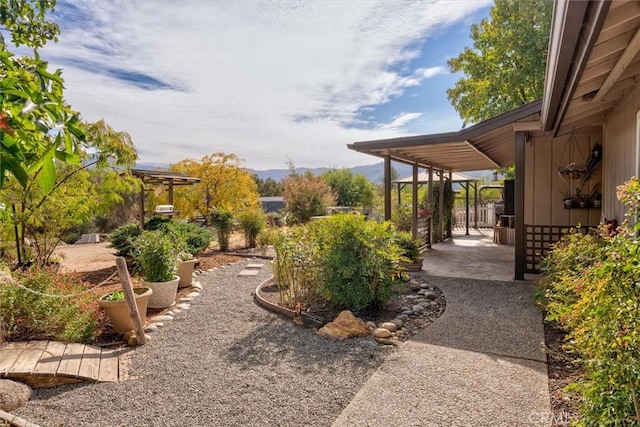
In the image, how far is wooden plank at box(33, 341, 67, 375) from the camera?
287 cm

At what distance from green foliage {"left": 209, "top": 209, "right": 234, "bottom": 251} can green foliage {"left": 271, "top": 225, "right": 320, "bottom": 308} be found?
214 inches

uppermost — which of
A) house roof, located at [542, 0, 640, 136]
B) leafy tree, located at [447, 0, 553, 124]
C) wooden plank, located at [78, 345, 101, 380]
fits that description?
leafy tree, located at [447, 0, 553, 124]

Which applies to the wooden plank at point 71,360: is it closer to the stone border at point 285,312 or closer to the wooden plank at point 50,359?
the wooden plank at point 50,359

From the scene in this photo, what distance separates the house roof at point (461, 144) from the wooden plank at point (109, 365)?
215 inches

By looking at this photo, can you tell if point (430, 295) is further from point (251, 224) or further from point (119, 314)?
point (251, 224)

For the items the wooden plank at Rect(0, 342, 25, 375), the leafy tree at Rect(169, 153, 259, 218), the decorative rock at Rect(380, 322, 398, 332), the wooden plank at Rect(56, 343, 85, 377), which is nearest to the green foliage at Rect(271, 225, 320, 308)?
the decorative rock at Rect(380, 322, 398, 332)

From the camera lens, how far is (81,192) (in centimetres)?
588

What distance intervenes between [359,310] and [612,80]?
360 cm

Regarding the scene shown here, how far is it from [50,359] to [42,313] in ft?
2.25

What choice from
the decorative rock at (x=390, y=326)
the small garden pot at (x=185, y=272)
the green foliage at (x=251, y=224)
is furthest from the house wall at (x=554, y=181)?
the green foliage at (x=251, y=224)

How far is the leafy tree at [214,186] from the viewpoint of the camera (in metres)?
15.1

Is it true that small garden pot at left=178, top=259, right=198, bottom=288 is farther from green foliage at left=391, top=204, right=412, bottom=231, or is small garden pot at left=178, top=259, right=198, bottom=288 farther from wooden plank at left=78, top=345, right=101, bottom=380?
green foliage at left=391, top=204, right=412, bottom=231

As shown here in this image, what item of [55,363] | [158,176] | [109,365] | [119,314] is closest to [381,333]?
[109,365]

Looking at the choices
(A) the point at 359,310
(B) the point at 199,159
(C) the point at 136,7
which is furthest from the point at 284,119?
(A) the point at 359,310
